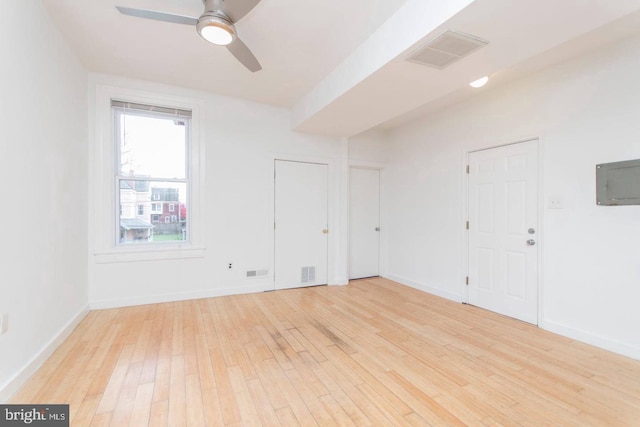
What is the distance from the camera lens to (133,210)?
362 centimetres

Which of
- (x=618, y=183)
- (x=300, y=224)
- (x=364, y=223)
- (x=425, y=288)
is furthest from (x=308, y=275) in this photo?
(x=618, y=183)

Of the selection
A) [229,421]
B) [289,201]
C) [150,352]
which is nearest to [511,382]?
[229,421]

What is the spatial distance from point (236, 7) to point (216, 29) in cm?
25

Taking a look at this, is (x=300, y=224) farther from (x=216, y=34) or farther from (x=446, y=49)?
(x=446, y=49)

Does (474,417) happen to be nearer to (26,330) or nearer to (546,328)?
(546,328)

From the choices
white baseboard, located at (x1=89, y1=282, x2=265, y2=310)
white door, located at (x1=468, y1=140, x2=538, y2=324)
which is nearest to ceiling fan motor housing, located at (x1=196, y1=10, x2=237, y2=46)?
white baseboard, located at (x1=89, y1=282, x2=265, y2=310)

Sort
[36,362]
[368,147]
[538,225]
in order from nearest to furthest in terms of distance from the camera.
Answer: [36,362], [538,225], [368,147]

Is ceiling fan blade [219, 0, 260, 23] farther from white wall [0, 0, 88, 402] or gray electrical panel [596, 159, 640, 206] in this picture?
gray electrical panel [596, 159, 640, 206]

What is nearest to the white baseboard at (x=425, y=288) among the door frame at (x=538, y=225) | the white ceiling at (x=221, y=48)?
the door frame at (x=538, y=225)

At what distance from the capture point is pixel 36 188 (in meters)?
2.18

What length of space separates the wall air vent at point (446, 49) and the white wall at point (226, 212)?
252cm

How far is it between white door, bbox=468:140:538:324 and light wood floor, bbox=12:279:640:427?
30 centimetres

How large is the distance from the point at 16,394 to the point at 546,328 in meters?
4.54

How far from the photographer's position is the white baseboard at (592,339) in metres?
2.41
